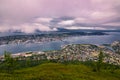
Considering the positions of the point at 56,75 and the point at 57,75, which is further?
the point at 57,75

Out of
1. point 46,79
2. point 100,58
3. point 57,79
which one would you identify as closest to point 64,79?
point 57,79

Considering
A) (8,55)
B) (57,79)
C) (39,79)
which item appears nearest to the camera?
(39,79)

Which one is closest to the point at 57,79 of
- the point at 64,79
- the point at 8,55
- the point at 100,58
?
the point at 64,79

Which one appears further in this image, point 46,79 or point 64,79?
point 64,79

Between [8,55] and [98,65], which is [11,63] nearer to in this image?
[8,55]

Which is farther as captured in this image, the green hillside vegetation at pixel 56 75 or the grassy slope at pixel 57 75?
the green hillside vegetation at pixel 56 75

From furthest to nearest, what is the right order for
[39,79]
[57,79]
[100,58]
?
[100,58]
[57,79]
[39,79]

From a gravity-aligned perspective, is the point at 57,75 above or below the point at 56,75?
below

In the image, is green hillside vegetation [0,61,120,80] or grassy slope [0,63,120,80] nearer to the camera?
grassy slope [0,63,120,80]

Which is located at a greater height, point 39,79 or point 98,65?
point 39,79

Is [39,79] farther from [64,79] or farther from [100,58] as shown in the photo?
[100,58]
